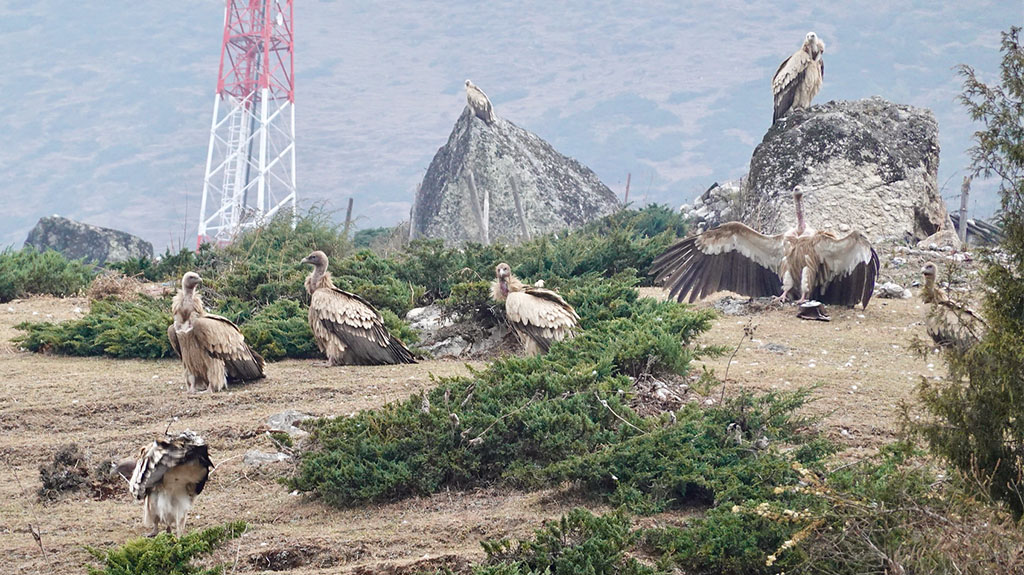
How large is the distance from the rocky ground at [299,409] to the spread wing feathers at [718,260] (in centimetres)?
46

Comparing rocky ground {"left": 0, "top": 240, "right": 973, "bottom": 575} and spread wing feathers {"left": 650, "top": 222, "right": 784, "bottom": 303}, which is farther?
spread wing feathers {"left": 650, "top": 222, "right": 784, "bottom": 303}

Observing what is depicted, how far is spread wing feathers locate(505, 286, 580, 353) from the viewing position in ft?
32.2

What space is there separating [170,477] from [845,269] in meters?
8.48

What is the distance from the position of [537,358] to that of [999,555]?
4.32 metres

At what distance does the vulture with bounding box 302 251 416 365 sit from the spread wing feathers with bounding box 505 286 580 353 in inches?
52.3

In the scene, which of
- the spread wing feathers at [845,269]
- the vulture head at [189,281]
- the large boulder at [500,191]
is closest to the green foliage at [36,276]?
the vulture head at [189,281]

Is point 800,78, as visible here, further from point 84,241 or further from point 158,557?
point 84,241

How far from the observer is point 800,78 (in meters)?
16.5

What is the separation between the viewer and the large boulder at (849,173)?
15961mm

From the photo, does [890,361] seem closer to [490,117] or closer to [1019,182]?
[1019,182]

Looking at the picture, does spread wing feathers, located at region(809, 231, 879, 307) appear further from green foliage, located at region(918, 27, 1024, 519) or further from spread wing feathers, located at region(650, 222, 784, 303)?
green foliage, located at region(918, 27, 1024, 519)

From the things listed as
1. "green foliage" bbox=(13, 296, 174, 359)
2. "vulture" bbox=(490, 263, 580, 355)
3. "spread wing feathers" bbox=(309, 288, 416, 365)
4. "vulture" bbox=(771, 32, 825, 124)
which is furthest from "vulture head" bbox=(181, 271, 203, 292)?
"vulture" bbox=(771, 32, 825, 124)

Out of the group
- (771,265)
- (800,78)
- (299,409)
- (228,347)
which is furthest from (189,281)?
(800,78)

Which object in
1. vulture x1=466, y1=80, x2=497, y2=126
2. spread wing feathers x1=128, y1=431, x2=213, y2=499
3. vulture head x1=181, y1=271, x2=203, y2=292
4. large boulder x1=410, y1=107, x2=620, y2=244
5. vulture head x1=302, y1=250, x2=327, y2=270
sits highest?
vulture x1=466, y1=80, x2=497, y2=126
